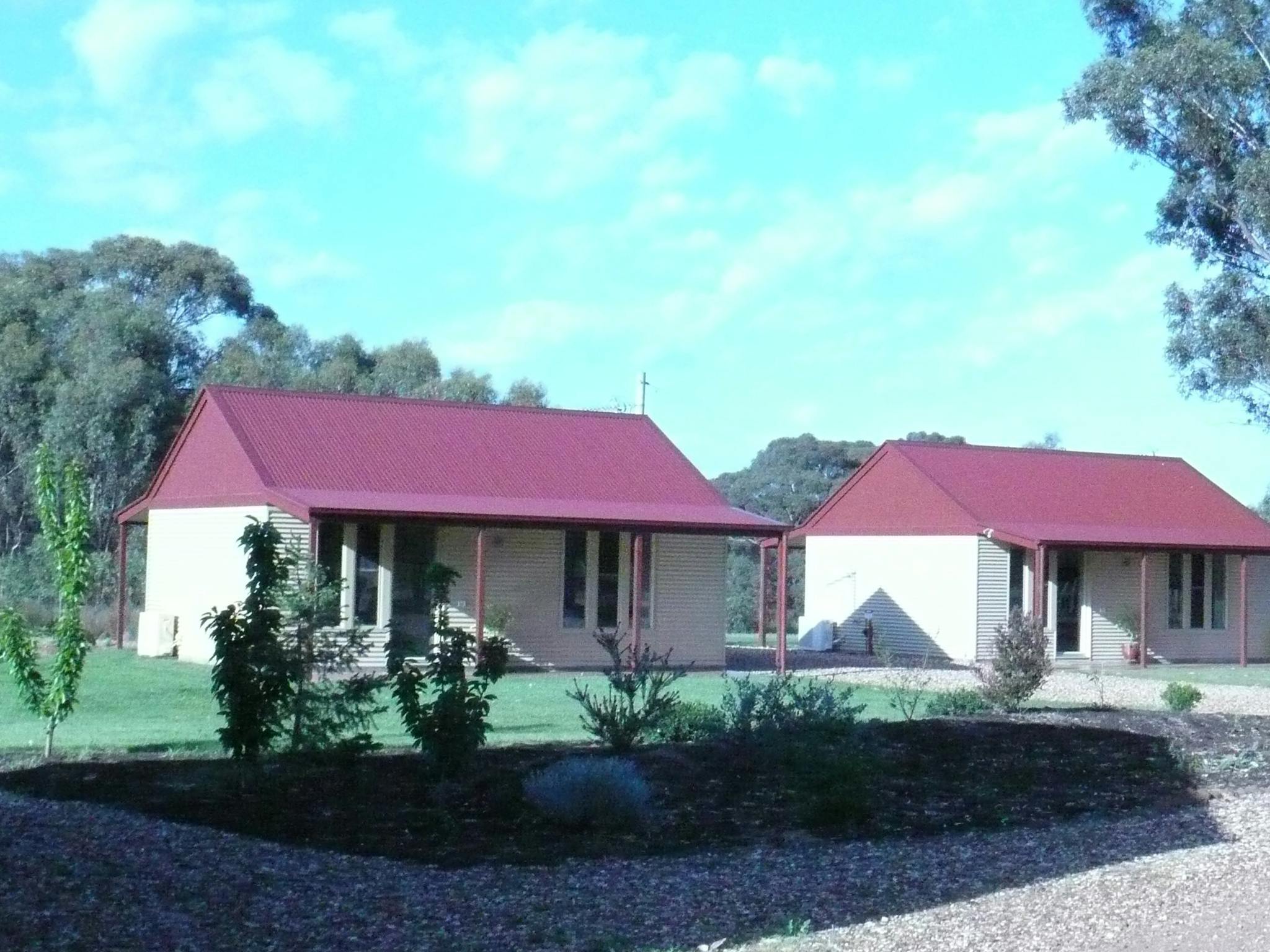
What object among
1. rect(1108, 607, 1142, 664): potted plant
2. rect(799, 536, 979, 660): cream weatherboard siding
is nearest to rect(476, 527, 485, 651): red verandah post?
rect(799, 536, 979, 660): cream weatherboard siding

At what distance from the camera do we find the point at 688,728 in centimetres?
1409

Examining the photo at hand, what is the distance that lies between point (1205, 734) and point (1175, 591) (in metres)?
19.9

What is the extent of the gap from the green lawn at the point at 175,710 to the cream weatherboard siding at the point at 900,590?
24.2 feet

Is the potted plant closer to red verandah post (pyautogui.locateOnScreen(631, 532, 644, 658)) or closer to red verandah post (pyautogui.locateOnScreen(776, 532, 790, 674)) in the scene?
red verandah post (pyautogui.locateOnScreen(776, 532, 790, 674))

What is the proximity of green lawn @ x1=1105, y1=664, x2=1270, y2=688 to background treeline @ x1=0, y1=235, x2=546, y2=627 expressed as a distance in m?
20.9

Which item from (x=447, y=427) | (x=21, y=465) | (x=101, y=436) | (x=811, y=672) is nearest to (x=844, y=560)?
(x=811, y=672)

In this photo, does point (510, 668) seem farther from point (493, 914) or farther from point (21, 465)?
point (21, 465)

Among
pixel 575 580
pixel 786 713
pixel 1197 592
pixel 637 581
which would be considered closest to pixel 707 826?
pixel 786 713

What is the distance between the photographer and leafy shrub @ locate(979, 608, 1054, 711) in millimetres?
17094

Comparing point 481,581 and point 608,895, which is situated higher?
point 481,581

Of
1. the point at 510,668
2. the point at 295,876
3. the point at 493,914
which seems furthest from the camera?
the point at 510,668

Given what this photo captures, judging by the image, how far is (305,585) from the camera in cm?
1251

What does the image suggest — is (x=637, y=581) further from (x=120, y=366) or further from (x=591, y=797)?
(x=120, y=366)

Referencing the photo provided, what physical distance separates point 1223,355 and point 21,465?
29.6 m
